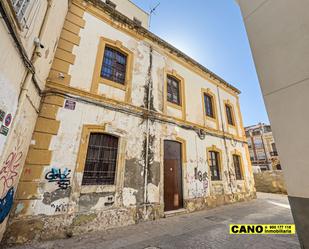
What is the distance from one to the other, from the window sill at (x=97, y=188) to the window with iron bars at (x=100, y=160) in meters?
0.16

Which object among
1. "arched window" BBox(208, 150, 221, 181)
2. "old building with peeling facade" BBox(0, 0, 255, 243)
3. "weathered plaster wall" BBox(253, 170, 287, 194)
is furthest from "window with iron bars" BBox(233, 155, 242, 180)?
"weathered plaster wall" BBox(253, 170, 287, 194)

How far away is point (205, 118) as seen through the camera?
32.1 ft

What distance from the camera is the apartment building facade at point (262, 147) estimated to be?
3303 centimetres

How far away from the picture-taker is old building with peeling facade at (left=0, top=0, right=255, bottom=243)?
4.34 m

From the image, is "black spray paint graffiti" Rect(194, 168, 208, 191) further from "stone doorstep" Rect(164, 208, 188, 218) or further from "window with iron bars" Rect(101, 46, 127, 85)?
"window with iron bars" Rect(101, 46, 127, 85)

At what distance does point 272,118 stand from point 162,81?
21.6 ft

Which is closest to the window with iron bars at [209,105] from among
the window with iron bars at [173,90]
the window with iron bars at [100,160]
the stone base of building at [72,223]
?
the window with iron bars at [173,90]

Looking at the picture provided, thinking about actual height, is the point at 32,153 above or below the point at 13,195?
above

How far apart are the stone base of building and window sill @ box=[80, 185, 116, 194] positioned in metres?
0.62

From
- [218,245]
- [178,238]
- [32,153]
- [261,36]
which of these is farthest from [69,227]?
[261,36]

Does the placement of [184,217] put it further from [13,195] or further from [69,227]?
[13,195]

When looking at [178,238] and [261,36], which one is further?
[178,238]
